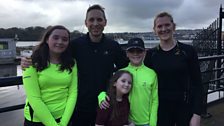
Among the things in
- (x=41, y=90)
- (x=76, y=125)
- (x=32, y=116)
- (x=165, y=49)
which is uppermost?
(x=165, y=49)

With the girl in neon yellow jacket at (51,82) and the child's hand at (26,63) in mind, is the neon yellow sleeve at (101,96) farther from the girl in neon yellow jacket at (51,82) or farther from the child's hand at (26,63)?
the child's hand at (26,63)

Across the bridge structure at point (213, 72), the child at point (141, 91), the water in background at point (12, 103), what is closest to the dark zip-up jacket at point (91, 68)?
the child at point (141, 91)

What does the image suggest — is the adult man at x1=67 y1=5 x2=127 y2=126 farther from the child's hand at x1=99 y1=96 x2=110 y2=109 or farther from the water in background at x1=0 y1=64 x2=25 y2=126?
the water in background at x1=0 y1=64 x2=25 y2=126

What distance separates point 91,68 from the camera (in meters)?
2.88

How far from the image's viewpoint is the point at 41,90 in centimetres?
248

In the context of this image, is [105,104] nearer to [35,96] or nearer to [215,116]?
[35,96]

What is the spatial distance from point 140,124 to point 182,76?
62cm

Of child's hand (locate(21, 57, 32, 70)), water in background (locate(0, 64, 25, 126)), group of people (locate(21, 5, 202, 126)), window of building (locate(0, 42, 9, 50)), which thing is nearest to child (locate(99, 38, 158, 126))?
group of people (locate(21, 5, 202, 126))

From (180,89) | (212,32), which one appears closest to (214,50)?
(212,32)

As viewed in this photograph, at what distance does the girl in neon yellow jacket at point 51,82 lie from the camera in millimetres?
2424

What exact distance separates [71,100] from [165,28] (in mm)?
1114

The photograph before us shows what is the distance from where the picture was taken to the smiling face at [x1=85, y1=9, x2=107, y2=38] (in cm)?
291

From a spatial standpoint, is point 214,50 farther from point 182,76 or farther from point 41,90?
point 41,90

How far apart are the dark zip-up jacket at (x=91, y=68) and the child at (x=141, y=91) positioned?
217 mm
